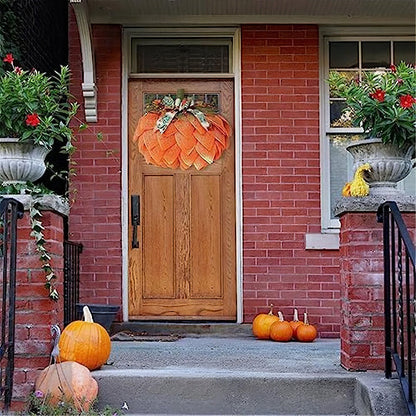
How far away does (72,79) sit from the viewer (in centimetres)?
711

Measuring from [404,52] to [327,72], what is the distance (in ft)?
2.56

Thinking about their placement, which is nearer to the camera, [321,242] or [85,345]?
[85,345]

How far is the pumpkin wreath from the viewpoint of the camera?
707 cm

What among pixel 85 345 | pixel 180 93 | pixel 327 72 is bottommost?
pixel 85 345

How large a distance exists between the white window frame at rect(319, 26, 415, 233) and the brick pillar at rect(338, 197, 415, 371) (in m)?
2.69

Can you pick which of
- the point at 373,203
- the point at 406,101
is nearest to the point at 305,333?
the point at 373,203

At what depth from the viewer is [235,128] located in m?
7.09

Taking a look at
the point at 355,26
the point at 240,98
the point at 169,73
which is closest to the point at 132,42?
the point at 169,73

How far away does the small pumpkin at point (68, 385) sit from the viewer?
3900 mm

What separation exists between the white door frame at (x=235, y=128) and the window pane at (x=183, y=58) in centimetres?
9

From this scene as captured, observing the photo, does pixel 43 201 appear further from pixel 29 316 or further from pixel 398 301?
pixel 398 301

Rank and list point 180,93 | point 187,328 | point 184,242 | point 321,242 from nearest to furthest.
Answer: point 187,328
point 321,242
point 184,242
point 180,93

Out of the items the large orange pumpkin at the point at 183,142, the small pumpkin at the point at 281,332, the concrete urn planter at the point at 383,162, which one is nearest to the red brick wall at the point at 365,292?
the concrete urn planter at the point at 383,162

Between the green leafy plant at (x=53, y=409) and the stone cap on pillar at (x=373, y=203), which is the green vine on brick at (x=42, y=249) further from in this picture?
the stone cap on pillar at (x=373, y=203)
